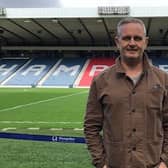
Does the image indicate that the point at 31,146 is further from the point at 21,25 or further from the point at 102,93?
the point at 21,25

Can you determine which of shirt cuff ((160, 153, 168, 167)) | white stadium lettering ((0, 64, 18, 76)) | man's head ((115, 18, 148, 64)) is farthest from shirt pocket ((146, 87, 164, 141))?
white stadium lettering ((0, 64, 18, 76))

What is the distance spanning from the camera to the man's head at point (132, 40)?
10.7ft

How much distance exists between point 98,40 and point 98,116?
5478cm

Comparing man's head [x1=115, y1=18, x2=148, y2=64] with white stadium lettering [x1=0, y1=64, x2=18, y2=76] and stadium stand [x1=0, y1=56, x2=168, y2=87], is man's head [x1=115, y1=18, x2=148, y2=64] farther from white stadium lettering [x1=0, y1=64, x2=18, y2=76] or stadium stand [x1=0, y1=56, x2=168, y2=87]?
white stadium lettering [x1=0, y1=64, x2=18, y2=76]

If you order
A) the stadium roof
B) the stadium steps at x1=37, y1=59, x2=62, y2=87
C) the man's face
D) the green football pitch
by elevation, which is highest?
the stadium roof

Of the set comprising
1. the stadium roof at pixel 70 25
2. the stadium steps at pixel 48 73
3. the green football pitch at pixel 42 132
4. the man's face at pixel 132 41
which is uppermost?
the stadium roof at pixel 70 25

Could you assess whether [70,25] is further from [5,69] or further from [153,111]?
[153,111]

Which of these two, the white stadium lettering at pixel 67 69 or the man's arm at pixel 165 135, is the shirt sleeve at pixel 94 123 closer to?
the man's arm at pixel 165 135

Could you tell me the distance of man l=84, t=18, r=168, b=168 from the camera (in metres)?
3.22

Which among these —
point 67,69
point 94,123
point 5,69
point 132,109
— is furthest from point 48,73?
point 132,109

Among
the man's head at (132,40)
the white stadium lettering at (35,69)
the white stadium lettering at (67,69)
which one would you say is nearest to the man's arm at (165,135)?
the man's head at (132,40)

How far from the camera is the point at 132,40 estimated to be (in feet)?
10.7

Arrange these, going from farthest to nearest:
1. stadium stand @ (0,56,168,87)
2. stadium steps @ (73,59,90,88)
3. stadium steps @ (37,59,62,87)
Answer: stadium stand @ (0,56,168,87) < stadium steps @ (37,59,62,87) < stadium steps @ (73,59,90,88)

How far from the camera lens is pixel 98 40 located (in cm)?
5791
